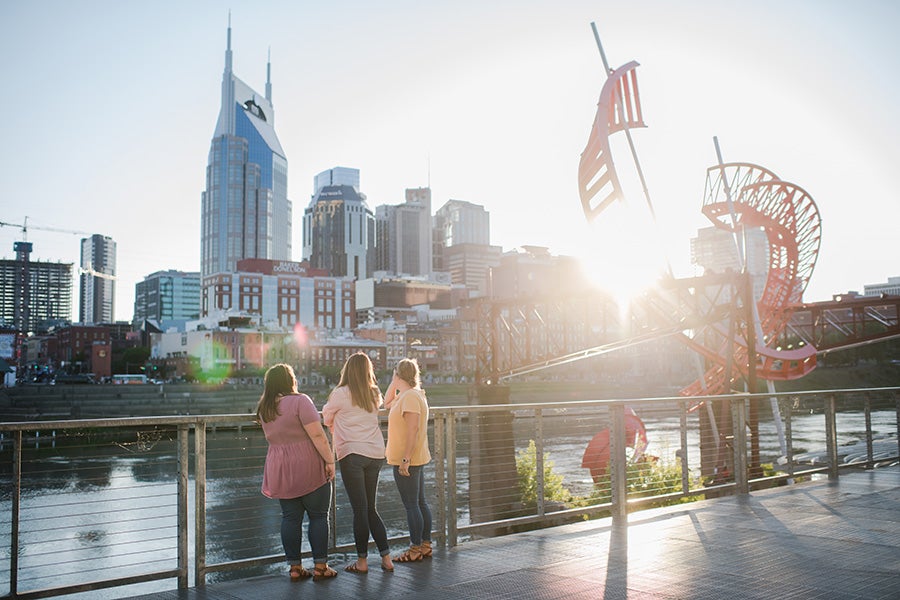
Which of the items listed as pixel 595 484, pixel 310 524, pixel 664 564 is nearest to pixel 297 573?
pixel 310 524

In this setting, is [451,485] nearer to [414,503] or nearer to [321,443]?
[414,503]

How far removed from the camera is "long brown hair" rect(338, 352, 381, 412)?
6.65 meters

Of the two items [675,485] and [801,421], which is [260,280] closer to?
[801,421]

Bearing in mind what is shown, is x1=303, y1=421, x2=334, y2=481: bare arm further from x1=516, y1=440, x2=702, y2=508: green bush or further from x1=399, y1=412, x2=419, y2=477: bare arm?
x1=516, y1=440, x2=702, y2=508: green bush

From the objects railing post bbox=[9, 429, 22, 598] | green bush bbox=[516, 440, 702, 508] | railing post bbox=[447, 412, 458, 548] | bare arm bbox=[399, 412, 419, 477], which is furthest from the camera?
green bush bbox=[516, 440, 702, 508]

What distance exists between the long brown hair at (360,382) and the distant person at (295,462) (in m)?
0.47

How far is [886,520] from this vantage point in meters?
8.55

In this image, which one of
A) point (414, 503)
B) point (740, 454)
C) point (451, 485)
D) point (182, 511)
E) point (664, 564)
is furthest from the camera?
point (740, 454)

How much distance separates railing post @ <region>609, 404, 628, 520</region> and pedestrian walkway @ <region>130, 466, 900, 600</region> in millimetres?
262

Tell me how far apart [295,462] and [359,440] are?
63cm

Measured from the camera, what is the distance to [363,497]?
6.78 m

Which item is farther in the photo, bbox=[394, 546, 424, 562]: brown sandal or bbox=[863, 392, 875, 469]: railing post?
bbox=[863, 392, 875, 469]: railing post

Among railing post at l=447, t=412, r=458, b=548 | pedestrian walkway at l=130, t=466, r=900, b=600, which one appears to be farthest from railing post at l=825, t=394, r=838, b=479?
railing post at l=447, t=412, r=458, b=548

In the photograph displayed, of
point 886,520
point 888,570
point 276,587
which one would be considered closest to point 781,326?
point 886,520
